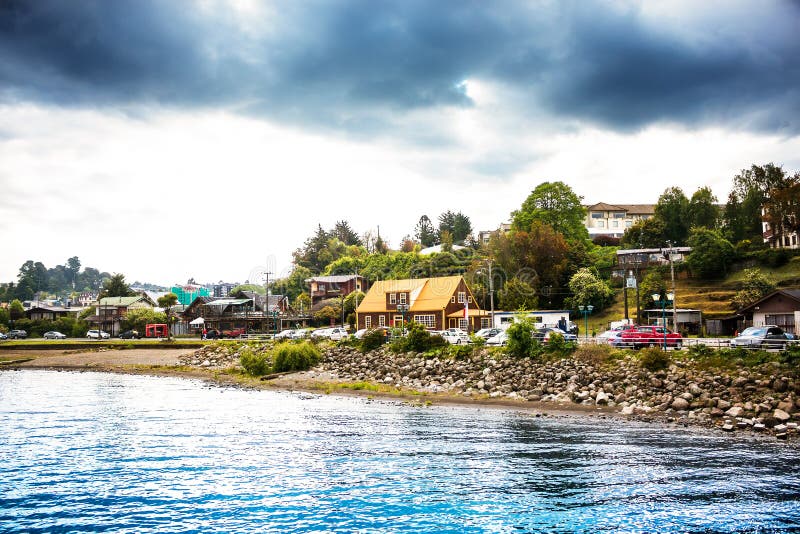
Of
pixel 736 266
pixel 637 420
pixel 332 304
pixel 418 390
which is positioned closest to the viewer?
pixel 637 420

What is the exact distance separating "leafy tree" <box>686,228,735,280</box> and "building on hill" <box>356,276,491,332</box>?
33.8 metres

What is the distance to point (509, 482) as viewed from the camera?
1828 cm

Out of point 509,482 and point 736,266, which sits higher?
point 736,266

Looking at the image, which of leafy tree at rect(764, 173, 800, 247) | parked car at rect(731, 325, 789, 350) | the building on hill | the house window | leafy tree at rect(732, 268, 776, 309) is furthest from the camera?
leafy tree at rect(764, 173, 800, 247)

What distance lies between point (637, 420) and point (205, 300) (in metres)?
95.3

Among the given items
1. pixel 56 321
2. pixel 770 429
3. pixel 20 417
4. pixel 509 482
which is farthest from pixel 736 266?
pixel 56 321

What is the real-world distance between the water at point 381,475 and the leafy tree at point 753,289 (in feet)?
164

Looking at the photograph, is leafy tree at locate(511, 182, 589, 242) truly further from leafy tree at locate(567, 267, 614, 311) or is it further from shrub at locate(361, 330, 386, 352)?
shrub at locate(361, 330, 386, 352)

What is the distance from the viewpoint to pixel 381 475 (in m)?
19.1

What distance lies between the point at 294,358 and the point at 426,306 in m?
28.0

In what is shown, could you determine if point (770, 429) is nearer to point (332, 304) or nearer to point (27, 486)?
point (27, 486)

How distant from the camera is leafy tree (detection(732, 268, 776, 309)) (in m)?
68.2

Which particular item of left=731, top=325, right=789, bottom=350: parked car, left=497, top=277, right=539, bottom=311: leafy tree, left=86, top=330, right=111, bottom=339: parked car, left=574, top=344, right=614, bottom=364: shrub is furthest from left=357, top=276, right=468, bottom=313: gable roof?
left=86, top=330, right=111, bottom=339: parked car

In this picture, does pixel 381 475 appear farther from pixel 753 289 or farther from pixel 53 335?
pixel 53 335
